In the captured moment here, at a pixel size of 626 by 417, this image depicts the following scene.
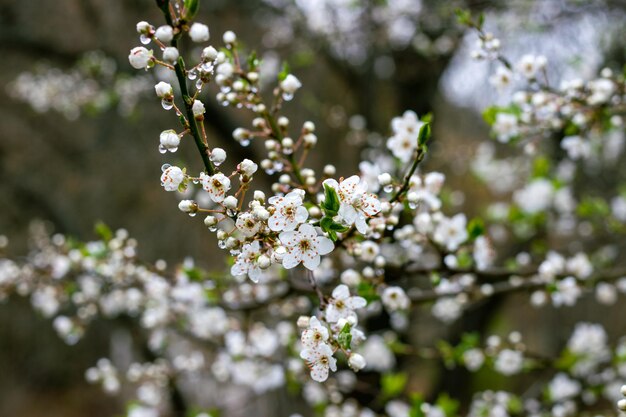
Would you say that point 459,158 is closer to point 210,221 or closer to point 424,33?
point 424,33

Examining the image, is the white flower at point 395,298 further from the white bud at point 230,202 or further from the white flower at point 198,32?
the white flower at point 198,32

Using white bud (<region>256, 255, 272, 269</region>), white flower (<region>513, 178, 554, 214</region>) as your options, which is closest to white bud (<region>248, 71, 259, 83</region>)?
white bud (<region>256, 255, 272, 269</region>)

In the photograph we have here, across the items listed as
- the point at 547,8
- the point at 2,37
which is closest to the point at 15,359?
the point at 2,37

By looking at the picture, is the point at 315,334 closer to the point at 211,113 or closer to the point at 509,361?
the point at 509,361

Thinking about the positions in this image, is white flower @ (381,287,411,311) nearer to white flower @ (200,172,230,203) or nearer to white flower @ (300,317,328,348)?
white flower @ (300,317,328,348)

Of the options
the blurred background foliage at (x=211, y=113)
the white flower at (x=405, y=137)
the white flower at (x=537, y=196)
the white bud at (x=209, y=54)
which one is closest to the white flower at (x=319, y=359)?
the white bud at (x=209, y=54)

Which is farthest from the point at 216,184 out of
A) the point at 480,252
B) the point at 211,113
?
the point at 211,113
